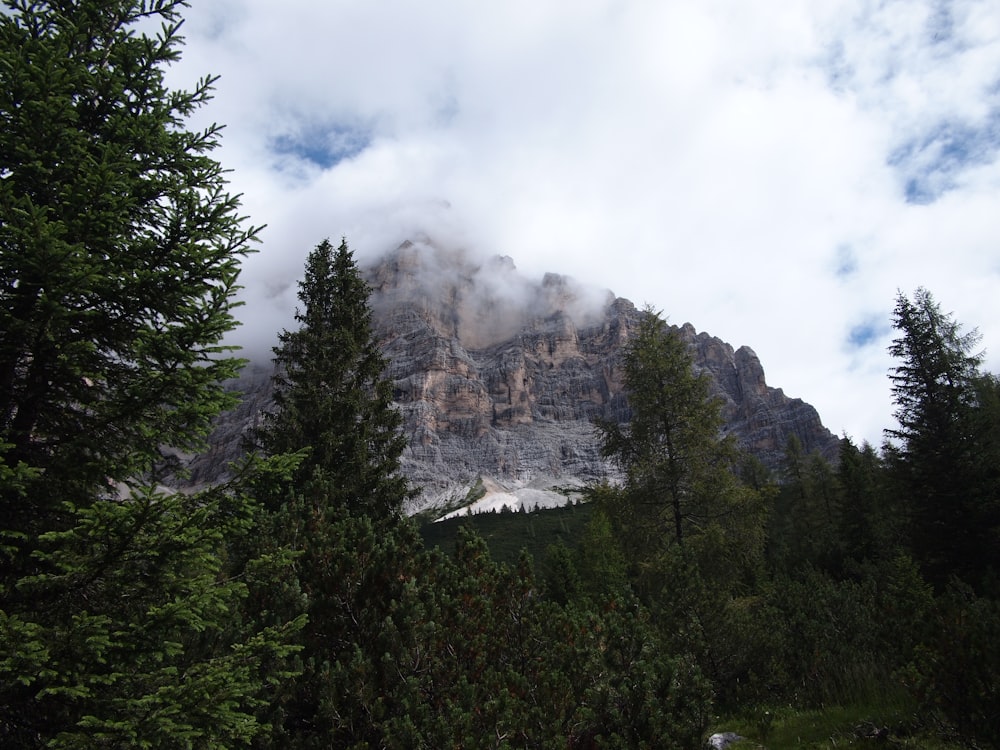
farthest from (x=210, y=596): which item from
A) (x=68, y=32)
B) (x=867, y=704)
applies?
(x=867, y=704)

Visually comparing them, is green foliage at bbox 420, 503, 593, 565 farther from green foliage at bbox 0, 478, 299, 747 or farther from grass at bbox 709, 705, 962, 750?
green foliage at bbox 0, 478, 299, 747

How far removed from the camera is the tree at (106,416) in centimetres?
391

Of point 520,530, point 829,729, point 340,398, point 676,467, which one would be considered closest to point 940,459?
point 676,467

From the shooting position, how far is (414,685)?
4.82 m

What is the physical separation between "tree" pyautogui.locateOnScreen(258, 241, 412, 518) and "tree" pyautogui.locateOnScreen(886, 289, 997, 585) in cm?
1637

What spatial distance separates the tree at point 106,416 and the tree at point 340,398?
7972 millimetres

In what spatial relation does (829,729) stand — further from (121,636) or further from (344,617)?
(121,636)

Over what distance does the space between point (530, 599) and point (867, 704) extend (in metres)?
5.45

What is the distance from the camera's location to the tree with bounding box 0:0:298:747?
3.91 meters

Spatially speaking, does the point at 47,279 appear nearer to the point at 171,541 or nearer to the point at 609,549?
the point at 171,541

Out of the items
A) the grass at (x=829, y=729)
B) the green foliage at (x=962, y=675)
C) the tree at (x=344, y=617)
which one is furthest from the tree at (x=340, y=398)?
the green foliage at (x=962, y=675)

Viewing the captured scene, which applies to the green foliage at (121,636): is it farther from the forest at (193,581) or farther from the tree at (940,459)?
the tree at (940,459)

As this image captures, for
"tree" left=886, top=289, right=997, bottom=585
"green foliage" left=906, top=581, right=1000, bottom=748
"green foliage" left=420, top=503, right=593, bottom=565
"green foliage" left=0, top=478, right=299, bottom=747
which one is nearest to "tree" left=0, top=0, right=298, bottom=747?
"green foliage" left=0, top=478, right=299, bottom=747

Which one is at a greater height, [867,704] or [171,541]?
[171,541]
